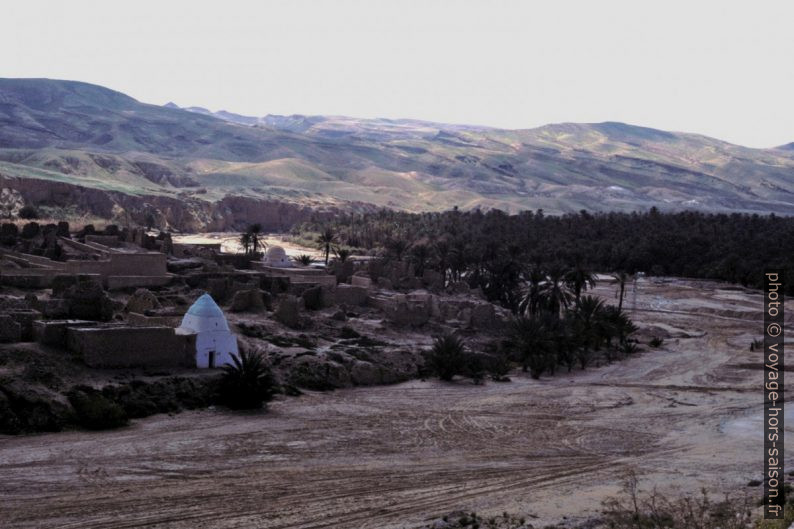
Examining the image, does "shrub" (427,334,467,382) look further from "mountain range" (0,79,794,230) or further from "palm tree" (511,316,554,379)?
"mountain range" (0,79,794,230)

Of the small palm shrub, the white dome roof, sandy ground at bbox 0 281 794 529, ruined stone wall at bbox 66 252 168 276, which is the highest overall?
ruined stone wall at bbox 66 252 168 276

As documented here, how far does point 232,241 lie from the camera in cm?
7706

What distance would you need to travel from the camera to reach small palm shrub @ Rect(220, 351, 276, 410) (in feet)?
75.0

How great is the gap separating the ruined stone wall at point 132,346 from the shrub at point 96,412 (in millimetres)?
1630

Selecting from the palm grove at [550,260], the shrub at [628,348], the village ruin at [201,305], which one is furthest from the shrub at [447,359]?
the shrub at [628,348]

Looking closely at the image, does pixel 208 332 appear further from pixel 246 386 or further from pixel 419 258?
pixel 419 258

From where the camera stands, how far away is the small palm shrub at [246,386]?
900 inches

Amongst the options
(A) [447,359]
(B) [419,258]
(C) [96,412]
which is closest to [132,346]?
(C) [96,412]

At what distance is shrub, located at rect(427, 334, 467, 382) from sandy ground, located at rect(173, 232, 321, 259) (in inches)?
1371

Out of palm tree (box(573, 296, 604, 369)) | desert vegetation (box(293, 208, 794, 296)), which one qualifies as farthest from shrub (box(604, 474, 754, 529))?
desert vegetation (box(293, 208, 794, 296))

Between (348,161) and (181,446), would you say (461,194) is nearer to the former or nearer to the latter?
(348,161)

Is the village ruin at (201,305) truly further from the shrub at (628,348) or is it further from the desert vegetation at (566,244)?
the desert vegetation at (566,244)

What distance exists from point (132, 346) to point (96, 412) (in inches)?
115

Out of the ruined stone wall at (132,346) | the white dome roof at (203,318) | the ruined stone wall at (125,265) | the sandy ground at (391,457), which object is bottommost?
the sandy ground at (391,457)
